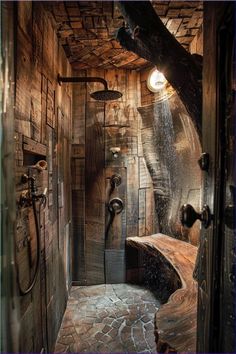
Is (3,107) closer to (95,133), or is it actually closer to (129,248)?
(95,133)

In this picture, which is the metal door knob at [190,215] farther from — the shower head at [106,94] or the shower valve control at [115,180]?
the shower valve control at [115,180]

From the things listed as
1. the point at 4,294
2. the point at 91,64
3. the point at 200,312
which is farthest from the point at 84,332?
the point at 91,64

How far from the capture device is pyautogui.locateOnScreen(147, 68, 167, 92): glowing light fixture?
127 inches

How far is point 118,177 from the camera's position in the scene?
351cm

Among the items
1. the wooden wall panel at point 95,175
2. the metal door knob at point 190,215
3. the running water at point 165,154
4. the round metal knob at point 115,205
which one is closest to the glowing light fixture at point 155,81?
the running water at point 165,154

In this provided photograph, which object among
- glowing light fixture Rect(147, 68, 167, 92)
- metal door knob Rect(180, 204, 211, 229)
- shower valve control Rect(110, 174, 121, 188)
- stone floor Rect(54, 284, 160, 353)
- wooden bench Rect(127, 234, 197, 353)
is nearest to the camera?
metal door knob Rect(180, 204, 211, 229)

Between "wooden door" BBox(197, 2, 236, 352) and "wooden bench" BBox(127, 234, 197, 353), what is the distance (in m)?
0.22

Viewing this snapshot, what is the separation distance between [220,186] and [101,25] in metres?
2.29

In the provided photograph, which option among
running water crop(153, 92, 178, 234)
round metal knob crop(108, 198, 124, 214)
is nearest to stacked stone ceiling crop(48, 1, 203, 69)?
running water crop(153, 92, 178, 234)

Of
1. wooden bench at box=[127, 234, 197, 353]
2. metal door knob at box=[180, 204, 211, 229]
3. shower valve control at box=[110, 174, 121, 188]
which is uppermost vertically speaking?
shower valve control at box=[110, 174, 121, 188]

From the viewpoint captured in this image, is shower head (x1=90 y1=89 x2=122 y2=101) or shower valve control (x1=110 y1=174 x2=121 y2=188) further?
shower valve control (x1=110 y1=174 x2=121 y2=188)

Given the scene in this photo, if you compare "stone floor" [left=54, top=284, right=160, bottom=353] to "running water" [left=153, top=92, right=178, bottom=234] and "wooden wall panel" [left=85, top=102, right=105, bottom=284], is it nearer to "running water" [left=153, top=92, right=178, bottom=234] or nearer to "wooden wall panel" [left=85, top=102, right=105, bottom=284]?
"wooden wall panel" [left=85, top=102, right=105, bottom=284]

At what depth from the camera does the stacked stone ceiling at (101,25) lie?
2.15 metres

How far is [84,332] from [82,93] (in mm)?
3056
